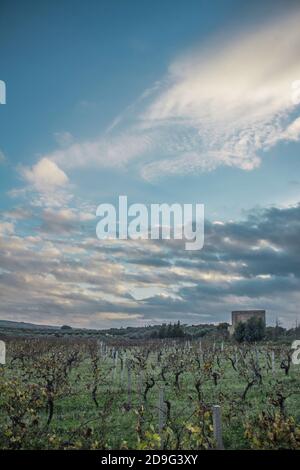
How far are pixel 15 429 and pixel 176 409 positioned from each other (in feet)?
19.7

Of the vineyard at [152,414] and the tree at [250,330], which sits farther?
the tree at [250,330]

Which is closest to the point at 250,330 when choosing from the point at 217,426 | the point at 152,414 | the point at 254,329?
the point at 254,329

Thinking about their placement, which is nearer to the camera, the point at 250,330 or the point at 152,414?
the point at 152,414

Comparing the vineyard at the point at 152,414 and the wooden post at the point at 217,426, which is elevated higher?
the wooden post at the point at 217,426

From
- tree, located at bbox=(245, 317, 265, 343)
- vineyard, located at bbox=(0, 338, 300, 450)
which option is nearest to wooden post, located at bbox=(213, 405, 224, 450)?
vineyard, located at bbox=(0, 338, 300, 450)

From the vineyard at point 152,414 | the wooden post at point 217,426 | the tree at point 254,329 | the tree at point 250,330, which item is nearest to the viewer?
the wooden post at point 217,426

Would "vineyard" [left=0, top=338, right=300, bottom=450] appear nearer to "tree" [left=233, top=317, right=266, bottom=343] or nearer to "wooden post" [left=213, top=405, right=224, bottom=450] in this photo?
"wooden post" [left=213, top=405, right=224, bottom=450]

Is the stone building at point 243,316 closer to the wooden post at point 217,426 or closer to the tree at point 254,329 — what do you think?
the tree at point 254,329

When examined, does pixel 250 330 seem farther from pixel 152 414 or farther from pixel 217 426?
pixel 217 426

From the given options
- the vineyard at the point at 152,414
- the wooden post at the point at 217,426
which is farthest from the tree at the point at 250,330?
the wooden post at the point at 217,426

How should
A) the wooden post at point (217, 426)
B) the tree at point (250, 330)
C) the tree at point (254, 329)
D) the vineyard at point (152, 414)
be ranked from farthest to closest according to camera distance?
1. the tree at point (250, 330)
2. the tree at point (254, 329)
3. the vineyard at point (152, 414)
4. the wooden post at point (217, 426)
